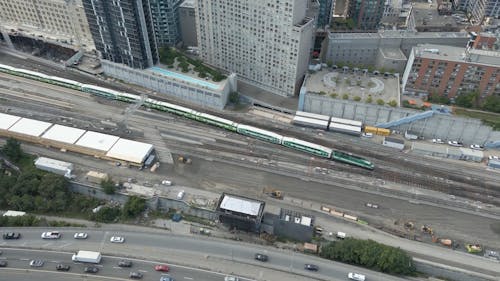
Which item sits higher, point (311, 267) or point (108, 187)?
point (108, 187)

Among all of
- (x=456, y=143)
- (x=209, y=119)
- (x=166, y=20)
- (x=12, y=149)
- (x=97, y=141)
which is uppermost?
(x=166, y=20)

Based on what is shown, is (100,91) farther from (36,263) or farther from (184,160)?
(36,263)

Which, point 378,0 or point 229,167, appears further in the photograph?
point 378,0

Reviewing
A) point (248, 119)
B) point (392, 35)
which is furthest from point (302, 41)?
point (392, 35)

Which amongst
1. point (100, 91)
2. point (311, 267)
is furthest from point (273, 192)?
point (100, 91)

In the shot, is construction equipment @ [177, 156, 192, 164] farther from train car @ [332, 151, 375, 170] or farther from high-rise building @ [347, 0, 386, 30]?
high-rise building @ [347, 0, 386, 30]

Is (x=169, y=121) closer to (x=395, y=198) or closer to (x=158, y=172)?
(x=158, y=172)

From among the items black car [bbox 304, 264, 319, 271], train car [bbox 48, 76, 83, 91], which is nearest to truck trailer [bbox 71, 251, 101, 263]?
black car [bbox 304, 264, 319, 271]
